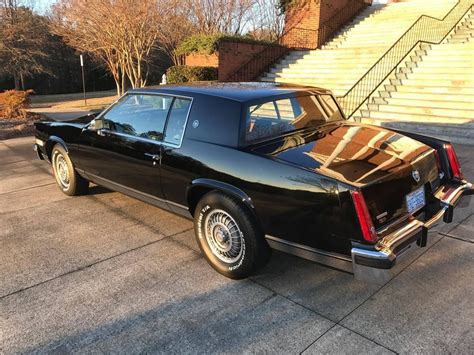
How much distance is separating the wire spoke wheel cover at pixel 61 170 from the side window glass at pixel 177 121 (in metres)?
2.26

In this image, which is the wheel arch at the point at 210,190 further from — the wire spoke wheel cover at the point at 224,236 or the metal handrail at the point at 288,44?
the metal handrail at the point at 288,44

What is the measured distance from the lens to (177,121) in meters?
3.80

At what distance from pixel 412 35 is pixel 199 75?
6.98m

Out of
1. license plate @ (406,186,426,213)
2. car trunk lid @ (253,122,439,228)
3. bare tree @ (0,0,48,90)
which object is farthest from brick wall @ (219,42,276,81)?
bare tree @ (0,0,48,90)

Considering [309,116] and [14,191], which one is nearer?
[309,116]

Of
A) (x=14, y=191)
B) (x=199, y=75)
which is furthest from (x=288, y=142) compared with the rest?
(x=199, y=75)

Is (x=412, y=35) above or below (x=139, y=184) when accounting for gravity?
above

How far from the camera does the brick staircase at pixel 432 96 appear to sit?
868 centimetres

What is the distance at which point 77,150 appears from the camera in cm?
499

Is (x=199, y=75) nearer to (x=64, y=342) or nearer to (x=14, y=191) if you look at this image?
(x=14, y=191)

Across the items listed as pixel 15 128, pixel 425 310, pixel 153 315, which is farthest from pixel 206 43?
pixel 425 310

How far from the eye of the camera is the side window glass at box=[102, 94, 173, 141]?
13.1 feet

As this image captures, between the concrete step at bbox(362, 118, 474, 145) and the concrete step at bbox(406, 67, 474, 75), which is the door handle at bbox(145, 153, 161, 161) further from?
the concrete step at bbox(406, 67, 474, 75)

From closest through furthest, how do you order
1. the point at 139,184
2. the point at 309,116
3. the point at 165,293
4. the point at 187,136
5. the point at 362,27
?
the point at 165,293
the point at 187,136
the point at 309,116
the point at 139,184
the point at 362,27
